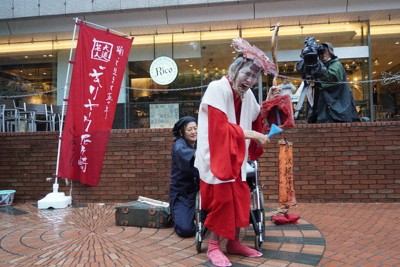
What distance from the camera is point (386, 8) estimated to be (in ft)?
33.7

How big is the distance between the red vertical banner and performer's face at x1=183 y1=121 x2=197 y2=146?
2.40 metres

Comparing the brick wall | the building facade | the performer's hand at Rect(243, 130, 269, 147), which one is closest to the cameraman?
the brick wall

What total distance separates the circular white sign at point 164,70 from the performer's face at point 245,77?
8625 mm

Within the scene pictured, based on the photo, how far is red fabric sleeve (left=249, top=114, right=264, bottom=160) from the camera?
12.8 feet

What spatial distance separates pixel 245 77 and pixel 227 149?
0.71 metres

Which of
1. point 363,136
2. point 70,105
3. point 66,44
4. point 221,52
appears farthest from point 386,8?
point 66,44

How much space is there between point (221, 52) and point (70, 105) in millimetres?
6606

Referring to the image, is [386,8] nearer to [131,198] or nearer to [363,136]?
[363,136]

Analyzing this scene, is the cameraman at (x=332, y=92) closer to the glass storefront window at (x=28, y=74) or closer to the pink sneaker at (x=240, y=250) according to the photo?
the pink sneaker at (x=240, y=250)

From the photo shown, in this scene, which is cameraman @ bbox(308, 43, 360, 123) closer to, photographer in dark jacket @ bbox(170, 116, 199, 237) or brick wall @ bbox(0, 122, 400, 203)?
brick wall @ bbox(0, 122, 400, 203)

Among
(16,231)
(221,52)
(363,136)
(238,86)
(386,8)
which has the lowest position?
(16,231)

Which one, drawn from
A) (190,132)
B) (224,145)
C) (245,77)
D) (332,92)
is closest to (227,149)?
(224,145)

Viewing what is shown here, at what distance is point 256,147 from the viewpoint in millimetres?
3910

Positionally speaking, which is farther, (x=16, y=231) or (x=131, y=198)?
(x=131, y=198)
